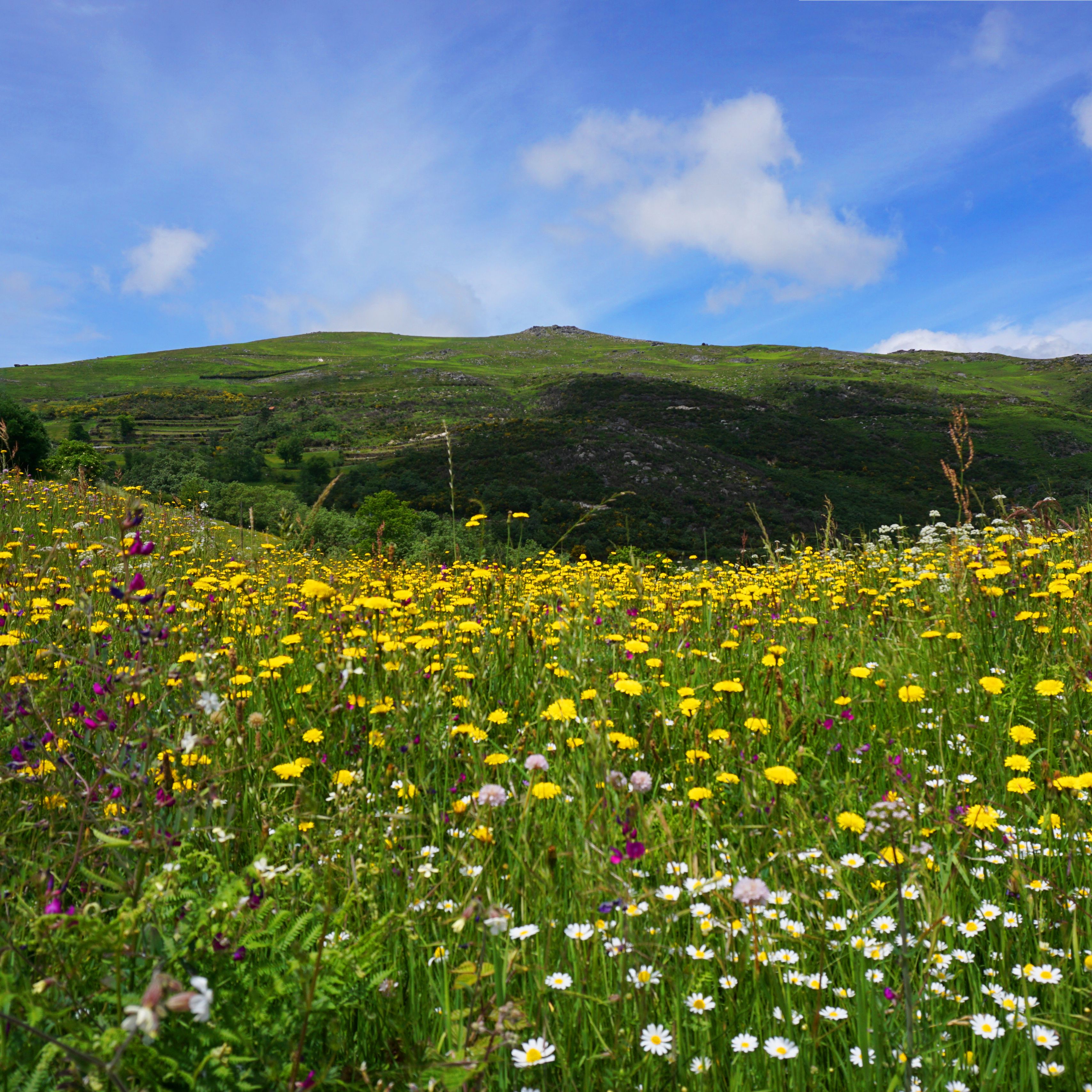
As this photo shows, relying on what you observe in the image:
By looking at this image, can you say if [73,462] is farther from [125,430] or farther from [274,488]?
[125,430]

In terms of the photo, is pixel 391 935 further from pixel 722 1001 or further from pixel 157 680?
pixel 157 680

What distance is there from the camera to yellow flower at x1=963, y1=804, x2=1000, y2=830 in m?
1.78

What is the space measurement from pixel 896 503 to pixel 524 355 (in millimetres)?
102181

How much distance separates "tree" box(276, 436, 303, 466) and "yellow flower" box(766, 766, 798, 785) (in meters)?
53.1

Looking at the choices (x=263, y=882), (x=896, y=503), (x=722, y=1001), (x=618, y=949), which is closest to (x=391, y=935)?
(x=263, y=882)

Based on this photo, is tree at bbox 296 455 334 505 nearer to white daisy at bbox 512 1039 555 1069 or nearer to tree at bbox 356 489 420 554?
tree at bbox 356 489 420 554

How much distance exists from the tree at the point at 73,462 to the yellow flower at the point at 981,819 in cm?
1110

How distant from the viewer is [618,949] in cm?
138

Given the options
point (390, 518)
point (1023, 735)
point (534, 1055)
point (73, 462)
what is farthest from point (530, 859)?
point (390, 518)

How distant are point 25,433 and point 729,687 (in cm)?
3119

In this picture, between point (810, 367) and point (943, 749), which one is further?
point (810, 367)

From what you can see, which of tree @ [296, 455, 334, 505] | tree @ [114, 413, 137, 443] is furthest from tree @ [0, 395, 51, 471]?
tree @ [114, 413, 137, 443]

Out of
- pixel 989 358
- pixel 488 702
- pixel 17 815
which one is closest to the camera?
pixel 17 815

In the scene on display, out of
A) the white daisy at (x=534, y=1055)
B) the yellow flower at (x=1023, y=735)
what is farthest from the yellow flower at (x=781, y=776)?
the white daisy at (x=534, y=1055)
